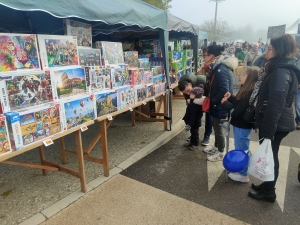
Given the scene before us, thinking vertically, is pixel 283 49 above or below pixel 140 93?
above

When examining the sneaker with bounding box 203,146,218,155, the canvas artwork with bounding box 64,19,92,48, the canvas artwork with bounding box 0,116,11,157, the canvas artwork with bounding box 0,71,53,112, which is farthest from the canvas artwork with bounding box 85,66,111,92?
the sneaker with bounding box 203,146,218,155

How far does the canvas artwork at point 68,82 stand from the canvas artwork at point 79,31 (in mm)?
473

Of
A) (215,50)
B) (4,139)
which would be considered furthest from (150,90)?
(4,139)

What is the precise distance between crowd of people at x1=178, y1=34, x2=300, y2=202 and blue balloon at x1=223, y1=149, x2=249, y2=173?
267 millimetres

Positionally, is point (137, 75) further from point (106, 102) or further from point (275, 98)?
point (275, 98)

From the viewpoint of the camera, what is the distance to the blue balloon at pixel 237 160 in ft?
8.85

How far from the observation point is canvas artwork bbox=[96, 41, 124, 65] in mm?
3020

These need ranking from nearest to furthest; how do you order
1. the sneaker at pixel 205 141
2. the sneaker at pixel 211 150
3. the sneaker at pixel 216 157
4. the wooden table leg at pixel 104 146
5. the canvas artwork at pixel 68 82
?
the canvas artwork at pixel 68 82
the wooden table leg at pixel 104 146
the sneaker at pixel 216 157
the sneaker at pixel 211 150
the sneaker at pixel 205 141

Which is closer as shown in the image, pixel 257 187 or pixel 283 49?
pixel 283 49

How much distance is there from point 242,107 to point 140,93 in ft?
5.50

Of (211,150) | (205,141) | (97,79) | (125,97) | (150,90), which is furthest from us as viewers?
(205,141)

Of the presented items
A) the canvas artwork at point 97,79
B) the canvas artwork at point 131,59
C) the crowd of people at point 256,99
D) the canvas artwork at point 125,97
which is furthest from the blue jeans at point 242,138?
the canvas artwork at point 131,59

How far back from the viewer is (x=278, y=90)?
6.99ft

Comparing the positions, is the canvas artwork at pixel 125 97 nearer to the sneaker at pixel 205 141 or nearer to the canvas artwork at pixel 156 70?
the canvas artwork at pixel 156 70
